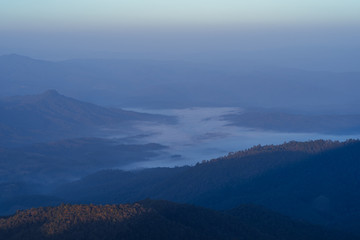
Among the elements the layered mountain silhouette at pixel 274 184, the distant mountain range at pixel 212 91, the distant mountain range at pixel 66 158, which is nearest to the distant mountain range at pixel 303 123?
the distant mountain range at pixel 66 158

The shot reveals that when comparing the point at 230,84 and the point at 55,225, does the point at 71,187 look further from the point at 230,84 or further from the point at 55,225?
the point at 230,84

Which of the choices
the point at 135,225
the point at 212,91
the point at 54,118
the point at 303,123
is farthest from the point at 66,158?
the point at 212,91

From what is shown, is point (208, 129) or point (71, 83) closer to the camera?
point (208, 129)

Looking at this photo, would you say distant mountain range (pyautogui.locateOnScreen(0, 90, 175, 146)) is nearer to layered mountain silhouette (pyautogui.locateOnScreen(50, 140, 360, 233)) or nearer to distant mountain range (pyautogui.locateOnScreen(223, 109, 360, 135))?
distant mountain range (pyautogui.locateOnScreen(223, 109, 360, 135))

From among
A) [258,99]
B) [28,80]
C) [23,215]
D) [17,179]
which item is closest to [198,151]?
[17,179]

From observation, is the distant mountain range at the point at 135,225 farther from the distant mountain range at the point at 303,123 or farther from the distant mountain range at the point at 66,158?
the distant mountain range at the point at 303,123

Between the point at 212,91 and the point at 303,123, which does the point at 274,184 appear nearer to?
the point at 303,123
